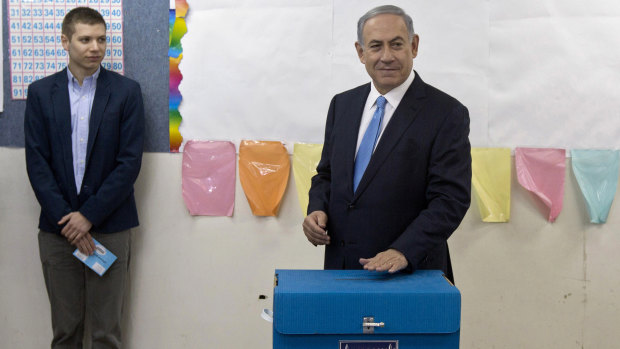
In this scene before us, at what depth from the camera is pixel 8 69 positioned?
9.35ft

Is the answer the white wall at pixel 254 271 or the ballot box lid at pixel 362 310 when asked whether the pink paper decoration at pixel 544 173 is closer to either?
the white wall at pixel 254 271

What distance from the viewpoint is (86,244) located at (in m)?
2.60

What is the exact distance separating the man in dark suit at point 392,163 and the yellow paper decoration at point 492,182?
88 centimetres

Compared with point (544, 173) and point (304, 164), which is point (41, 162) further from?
point (544, 173)

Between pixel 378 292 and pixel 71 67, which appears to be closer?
pixel 378 292

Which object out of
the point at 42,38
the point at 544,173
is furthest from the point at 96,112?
the point at 544,173

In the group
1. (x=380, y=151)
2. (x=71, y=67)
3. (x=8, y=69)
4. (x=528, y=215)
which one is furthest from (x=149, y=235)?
(x=528, y=215)

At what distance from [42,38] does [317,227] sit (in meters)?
1.77

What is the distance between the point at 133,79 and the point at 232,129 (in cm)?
49

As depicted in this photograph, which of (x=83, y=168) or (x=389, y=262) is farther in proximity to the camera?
(x=83, y=168)

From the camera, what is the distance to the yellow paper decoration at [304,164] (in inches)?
108

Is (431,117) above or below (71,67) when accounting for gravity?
below

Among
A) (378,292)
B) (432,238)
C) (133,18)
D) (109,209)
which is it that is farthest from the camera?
(133,18)

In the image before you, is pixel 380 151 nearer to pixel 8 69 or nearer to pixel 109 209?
pixel 109 209
